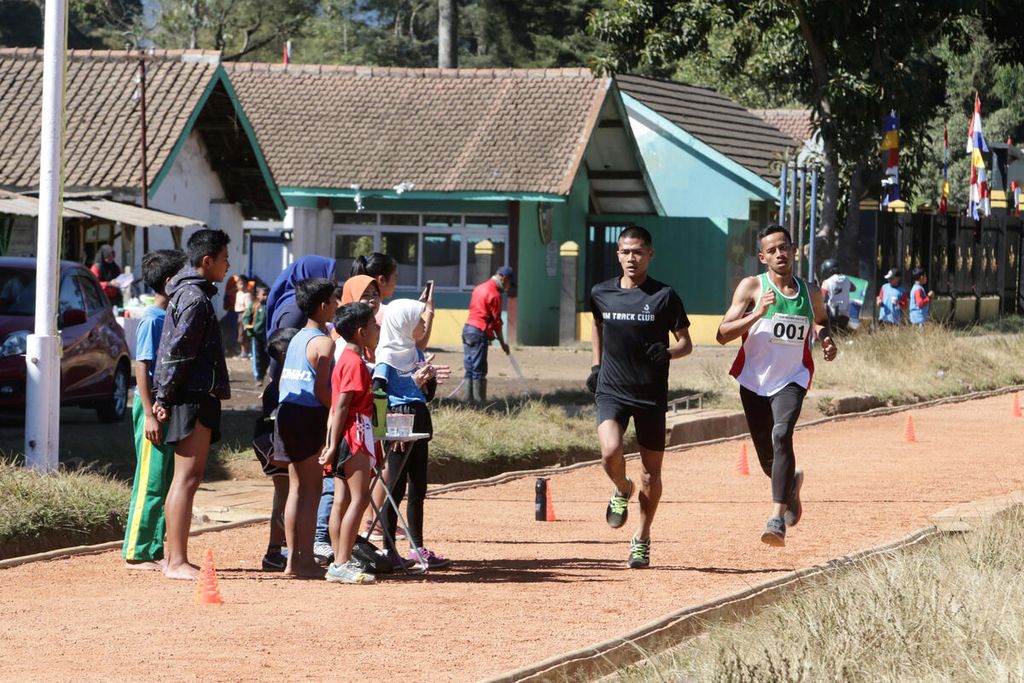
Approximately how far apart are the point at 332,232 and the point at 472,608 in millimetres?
29163

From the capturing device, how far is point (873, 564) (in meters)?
8.90

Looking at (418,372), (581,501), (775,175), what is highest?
(775,175)

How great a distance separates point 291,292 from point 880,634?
4713 millimetres

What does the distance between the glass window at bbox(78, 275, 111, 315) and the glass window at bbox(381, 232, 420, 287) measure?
18845 millimetres

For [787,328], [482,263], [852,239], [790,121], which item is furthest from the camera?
[790,121]

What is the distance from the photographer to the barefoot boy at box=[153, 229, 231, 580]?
9.30m

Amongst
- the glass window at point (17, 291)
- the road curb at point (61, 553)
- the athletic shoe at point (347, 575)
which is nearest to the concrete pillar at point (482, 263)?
the glass window at point (17, 291)

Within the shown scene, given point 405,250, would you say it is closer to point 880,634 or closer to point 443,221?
point 443,221

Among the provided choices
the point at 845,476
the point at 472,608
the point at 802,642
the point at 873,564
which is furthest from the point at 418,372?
the point at 845,476

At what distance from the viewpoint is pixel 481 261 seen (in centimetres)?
3688

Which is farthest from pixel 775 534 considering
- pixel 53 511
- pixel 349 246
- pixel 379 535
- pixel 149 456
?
pixel 349 246

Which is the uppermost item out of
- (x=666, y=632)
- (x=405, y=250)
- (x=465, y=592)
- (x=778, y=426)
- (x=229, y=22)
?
(x=229, y=22)

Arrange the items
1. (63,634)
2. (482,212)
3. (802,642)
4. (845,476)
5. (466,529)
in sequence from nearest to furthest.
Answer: (802,642) < (63,634) < (466,529) < (845,476) < (482,212)

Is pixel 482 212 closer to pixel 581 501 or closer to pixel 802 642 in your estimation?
pixel 581 501
